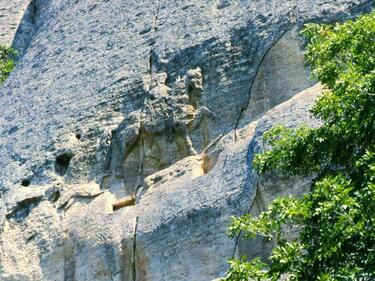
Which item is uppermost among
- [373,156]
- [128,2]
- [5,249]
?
[373,156]

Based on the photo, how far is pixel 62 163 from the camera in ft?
51.2

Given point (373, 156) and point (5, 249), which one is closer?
point (373, 156)

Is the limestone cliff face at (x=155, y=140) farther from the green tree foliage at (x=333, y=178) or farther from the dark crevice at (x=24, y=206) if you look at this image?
the green tree foliage at (x=333, y=178)

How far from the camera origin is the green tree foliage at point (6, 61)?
20.1 m

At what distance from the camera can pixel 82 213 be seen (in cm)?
1482

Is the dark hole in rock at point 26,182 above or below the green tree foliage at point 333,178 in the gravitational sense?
below

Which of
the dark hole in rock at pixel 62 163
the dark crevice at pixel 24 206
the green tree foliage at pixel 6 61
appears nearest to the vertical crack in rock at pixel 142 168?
the dark hole in rock at pixel 62 163

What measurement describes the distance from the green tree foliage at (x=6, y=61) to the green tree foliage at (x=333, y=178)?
9.77 meters

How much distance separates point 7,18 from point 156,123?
7822 millimetres

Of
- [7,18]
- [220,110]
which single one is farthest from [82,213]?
[7,18]

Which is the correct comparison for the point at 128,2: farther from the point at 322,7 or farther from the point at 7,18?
the point at 7,18

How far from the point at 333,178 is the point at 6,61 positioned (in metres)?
11.9

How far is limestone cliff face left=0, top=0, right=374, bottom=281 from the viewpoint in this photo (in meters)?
13.4

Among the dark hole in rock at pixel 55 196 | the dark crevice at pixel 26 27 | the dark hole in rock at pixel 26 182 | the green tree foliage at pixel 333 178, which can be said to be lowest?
the dark crevice at pixel 26 27
